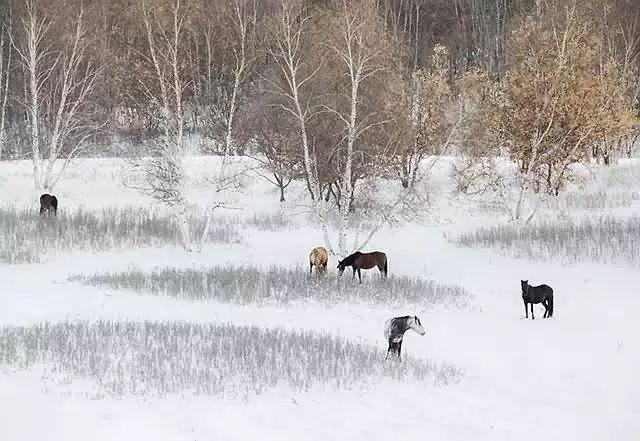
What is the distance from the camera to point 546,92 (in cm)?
2650

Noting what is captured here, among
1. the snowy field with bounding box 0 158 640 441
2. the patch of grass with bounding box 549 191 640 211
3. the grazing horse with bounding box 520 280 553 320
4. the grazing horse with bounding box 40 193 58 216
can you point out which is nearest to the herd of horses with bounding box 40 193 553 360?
the grazing horse with bounding box 520 280 553 320

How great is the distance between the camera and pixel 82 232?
73.0 ft

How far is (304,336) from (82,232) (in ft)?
41.9

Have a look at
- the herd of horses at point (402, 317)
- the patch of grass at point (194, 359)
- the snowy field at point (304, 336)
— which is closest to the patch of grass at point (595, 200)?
the snowy field at point (304, 336)

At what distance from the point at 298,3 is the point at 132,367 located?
40.3ft

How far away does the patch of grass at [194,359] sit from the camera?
29.9 feet

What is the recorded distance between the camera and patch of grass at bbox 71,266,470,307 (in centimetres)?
1524

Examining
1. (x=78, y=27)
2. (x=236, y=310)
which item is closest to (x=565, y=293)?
(x=236, y=310)

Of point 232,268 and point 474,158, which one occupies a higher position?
point 474,158

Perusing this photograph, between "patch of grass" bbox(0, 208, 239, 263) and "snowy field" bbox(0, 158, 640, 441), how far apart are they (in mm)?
88

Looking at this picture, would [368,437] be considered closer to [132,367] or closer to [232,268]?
[132,367]

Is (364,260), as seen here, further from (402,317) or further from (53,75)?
(53,75)

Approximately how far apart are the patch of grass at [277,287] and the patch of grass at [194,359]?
3231mm

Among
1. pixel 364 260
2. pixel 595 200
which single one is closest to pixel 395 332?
pixel 364 260
